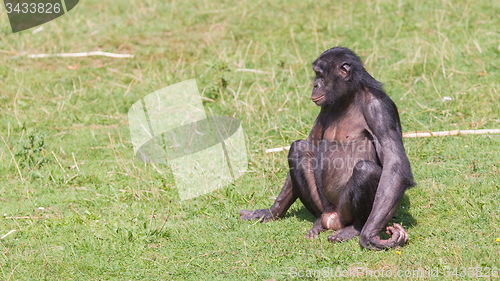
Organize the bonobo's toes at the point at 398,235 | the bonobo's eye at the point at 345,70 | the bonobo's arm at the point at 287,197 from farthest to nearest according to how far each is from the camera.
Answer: the bonobo's arm at the point at 287,197, the bonobo's eye at the point at 345,70, the bonobo's toes at the point at 398,235

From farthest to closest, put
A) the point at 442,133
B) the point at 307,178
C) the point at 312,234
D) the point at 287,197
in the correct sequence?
the point at 442,133
the point at 287,197
the point at 307,178
the point at 312,234

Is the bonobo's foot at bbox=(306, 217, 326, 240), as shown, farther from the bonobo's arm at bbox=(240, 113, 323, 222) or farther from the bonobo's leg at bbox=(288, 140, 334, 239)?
the bonobo's arm at bbox=(240, 113, 323, 222)

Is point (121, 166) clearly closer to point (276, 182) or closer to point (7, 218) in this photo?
point (7, 218)

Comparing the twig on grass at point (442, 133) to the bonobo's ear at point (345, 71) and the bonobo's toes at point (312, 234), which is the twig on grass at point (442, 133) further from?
the bonobo's ear at point (345, 71)

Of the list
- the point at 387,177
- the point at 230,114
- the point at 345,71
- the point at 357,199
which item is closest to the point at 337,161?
the point at 357,199

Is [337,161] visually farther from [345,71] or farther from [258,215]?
[258,215]

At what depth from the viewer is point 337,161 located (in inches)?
192

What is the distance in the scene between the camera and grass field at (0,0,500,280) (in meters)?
4.61

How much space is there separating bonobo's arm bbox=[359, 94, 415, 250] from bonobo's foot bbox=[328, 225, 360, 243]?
24 centimetres

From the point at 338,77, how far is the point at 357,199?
1061mm

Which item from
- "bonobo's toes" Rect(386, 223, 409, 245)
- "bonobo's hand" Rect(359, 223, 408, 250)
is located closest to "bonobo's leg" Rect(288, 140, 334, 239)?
"bonobo's hand" Rect(359, 223, 408, 250)

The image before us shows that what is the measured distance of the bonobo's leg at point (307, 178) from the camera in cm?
505

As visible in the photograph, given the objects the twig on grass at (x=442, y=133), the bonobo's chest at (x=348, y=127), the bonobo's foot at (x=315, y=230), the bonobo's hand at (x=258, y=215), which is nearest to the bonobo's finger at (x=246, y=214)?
the bonobo's hand at (x=258, y=215)

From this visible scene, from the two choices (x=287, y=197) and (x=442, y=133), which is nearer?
(x=287, y=197)
